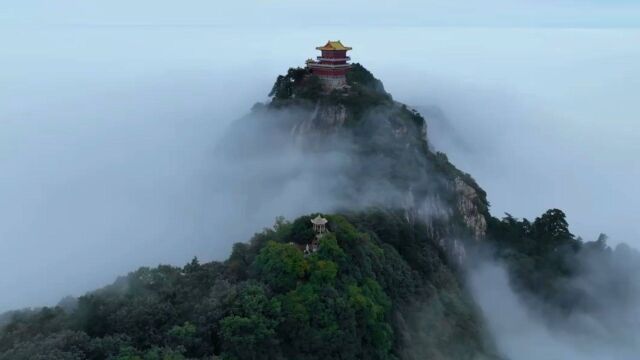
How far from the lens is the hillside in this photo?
22.9 metres

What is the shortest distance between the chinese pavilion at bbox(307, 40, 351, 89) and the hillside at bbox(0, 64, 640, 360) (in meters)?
1.29

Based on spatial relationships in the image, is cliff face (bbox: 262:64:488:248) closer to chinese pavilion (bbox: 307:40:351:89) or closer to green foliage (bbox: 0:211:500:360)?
chinese pavilion (bbox: 307:40:351:89)

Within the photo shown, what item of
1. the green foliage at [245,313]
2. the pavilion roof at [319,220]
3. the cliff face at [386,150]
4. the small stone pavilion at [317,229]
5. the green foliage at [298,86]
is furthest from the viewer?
the green foliage at [298,86]

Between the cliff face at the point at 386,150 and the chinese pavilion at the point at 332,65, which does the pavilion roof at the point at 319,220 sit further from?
the chinese pavilion at the point at 332,65

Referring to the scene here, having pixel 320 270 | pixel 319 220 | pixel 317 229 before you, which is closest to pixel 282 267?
pixel 320 270

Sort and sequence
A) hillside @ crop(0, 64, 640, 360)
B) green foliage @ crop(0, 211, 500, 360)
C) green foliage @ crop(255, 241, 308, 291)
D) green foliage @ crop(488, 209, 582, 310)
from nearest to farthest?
1. green foliage @ crop(0, 211, 500, 360)
2. hillside @ crop(0, 64, 640, 360)
3. green foliage @ crop(255, 241, 308, 291)
4. green foliage @ crop(488, 209, 582, 310)

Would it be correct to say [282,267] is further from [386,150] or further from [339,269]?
[386,150]

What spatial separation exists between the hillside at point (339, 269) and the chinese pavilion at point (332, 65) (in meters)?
1.29

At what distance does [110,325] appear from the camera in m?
22.9

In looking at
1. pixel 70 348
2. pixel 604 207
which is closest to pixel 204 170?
pixel 70 348

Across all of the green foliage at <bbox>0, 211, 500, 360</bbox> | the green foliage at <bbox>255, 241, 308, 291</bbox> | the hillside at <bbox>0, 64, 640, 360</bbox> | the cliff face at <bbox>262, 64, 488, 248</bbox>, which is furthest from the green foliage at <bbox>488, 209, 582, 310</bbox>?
the green foliage at <bbox>255, 241, 308, 291</bbox>

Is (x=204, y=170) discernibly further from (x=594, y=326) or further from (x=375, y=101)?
(x=594, y=326)

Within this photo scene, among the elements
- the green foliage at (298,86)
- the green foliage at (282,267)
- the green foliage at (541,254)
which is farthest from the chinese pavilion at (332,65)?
the green foliage at (282,267)

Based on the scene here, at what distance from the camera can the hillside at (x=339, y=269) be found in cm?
2289
